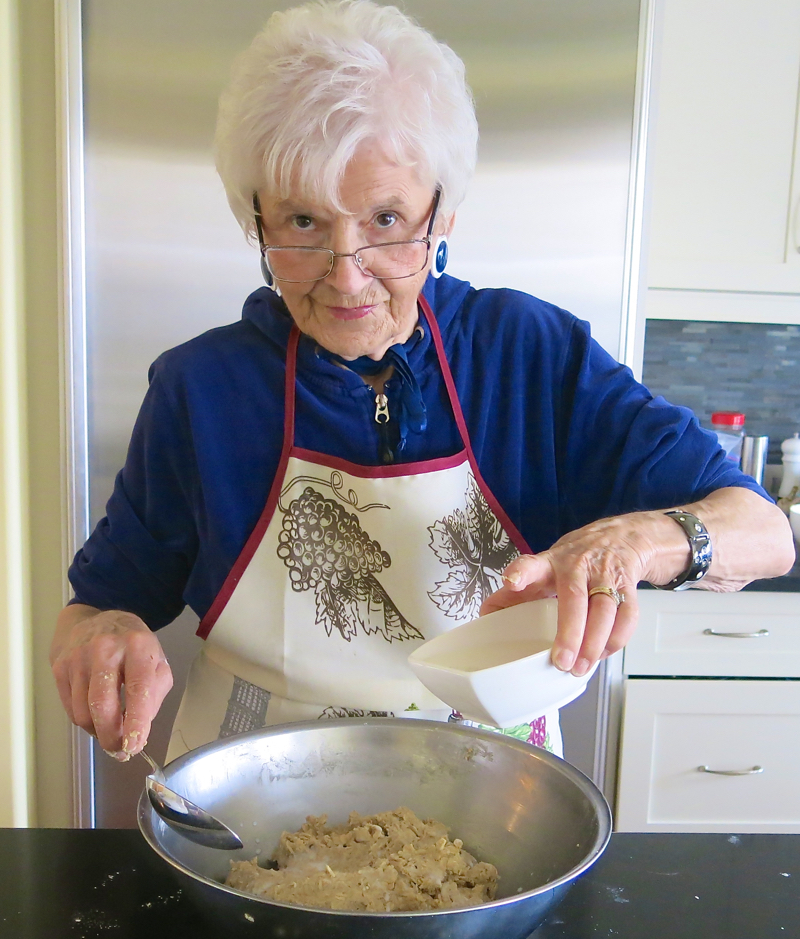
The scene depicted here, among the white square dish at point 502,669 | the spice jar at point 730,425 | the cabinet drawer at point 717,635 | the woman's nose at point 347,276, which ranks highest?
the woman's nose at point 347,276

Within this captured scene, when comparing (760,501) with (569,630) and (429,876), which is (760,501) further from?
(429,876)

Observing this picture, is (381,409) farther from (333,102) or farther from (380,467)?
(333,102)

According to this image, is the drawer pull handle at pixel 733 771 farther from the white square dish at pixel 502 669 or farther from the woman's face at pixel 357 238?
the woman's face at pixel 357 238

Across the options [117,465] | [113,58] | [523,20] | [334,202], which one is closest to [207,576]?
[334,202]

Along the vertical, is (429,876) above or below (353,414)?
below

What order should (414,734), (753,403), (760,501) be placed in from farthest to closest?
(753,403) → (760,501) → (414,734)

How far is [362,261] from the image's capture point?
0.93 meters

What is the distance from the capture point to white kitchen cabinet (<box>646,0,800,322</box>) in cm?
176

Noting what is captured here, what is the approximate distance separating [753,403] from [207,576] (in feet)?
5.52

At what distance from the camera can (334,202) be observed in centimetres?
89

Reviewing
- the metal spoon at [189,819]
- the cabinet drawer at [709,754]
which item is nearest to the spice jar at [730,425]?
the cabinet drawer at [709,754]

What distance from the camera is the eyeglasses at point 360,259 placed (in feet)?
3.05

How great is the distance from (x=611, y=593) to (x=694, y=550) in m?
0.15

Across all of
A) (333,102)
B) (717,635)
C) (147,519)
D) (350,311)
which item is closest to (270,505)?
(147,519)
